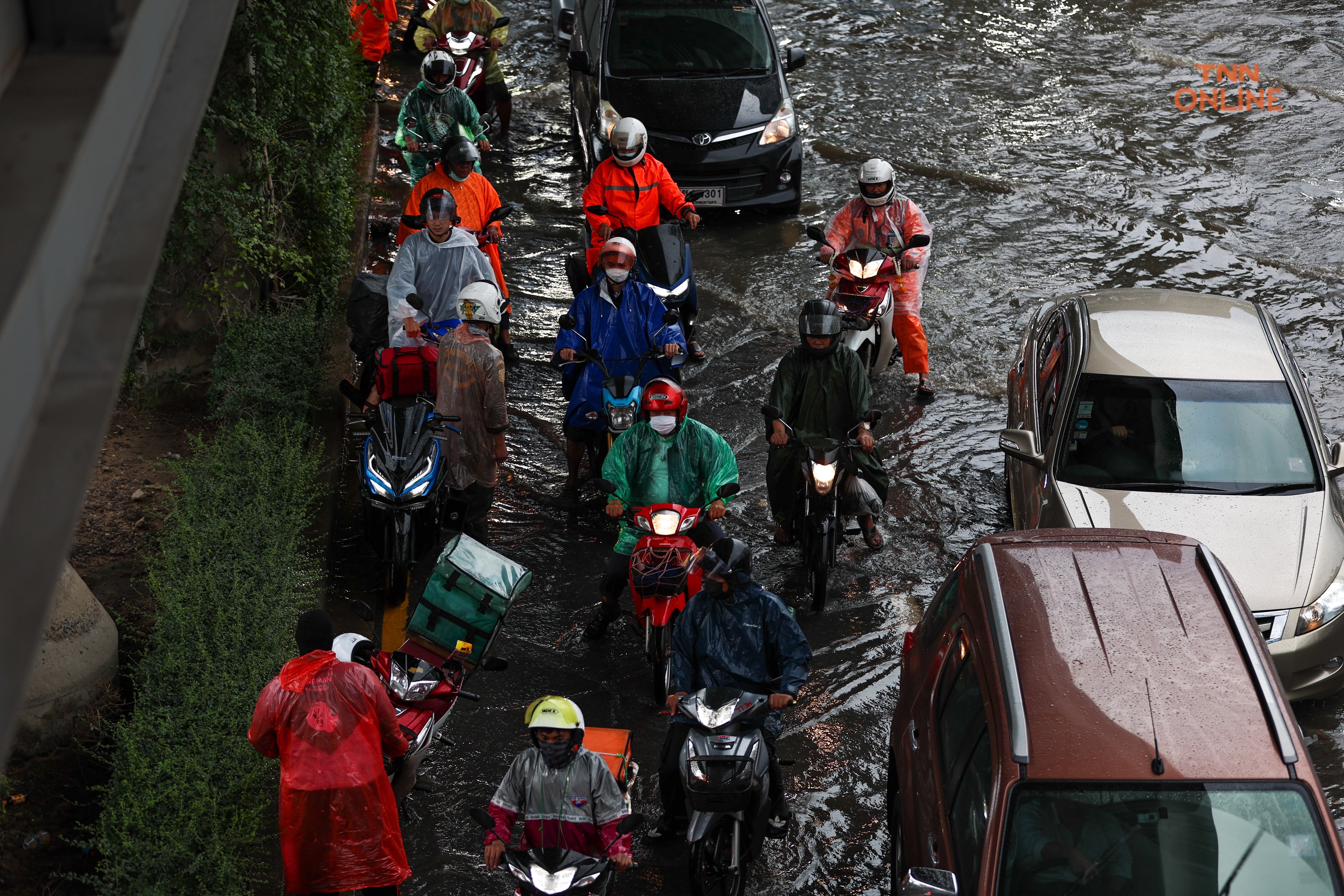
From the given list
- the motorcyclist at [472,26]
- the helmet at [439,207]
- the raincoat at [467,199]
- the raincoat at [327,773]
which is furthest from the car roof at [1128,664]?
the motorcyclist at [472,26]

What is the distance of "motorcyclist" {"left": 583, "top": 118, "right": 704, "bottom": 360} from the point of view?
10898 mm

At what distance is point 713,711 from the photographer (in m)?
5.60

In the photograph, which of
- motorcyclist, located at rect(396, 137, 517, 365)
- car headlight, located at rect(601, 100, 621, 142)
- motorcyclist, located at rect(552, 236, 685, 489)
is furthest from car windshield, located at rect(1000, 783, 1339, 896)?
car headlight, located at rect(601, 100, 621, 142)

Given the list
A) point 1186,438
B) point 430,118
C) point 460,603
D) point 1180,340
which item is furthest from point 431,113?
point 1186,438

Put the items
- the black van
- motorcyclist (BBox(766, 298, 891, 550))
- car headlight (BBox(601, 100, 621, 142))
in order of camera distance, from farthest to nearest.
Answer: the black van → car headlight (BBox(601, 100, 621, 142)) → motorcyclist (BBox(766, 298, 891, 550))

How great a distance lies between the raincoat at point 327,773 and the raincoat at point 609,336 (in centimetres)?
398

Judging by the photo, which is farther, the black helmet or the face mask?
the black helmet

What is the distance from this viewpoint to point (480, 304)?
26.9 ft

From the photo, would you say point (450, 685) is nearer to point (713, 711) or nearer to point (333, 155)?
point (713, 711)

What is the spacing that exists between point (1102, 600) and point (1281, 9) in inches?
743

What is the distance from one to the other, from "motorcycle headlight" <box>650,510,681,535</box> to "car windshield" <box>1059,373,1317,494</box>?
7.72 feet

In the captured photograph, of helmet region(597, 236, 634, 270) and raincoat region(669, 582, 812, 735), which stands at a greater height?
helmet region(597, 236, 634, 270)

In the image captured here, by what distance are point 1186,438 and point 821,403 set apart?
2225 mm

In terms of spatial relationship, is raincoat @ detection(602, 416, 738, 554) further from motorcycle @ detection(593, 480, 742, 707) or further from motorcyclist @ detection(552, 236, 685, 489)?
motorcyclist @ detection(552, 236, 685, 489)
